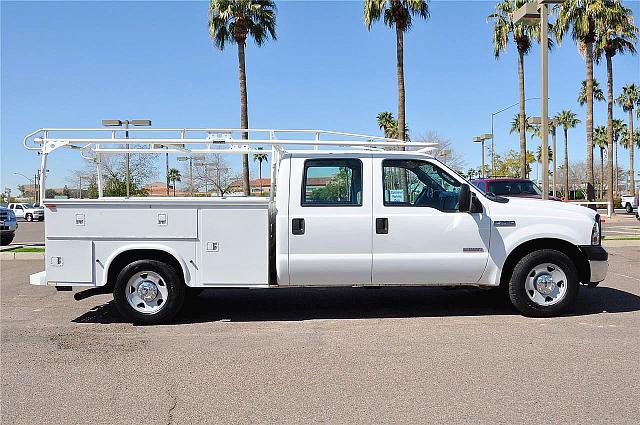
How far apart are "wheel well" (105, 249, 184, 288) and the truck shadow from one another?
2.20ft

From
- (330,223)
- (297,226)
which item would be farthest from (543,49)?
(297,226)

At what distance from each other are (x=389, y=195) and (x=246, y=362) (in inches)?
100

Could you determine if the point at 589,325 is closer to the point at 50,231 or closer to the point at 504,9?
the point at 50,231

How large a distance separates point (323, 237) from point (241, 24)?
19357mm

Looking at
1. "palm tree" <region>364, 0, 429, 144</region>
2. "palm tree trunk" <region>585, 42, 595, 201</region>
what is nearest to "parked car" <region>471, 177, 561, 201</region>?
"palm tree" <region>364, 0, 429, 144</region>

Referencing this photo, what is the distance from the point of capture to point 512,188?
16281mm

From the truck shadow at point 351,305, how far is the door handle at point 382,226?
120 cm

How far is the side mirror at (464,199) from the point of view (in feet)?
21.1

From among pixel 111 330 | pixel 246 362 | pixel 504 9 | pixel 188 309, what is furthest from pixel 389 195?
pixel 504 9

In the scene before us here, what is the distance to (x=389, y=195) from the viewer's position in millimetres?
6625

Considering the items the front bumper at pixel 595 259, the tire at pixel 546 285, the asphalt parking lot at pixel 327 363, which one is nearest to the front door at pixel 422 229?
the tire at pixel 546 285

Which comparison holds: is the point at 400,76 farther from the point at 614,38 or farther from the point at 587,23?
the point at 614,38

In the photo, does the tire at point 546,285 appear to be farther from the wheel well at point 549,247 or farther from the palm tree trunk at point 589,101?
the palm tree trunk at point 589,101

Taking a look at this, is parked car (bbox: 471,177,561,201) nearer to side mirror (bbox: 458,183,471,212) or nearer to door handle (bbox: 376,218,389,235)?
side mirror (bbox: 458,183,471,212)
